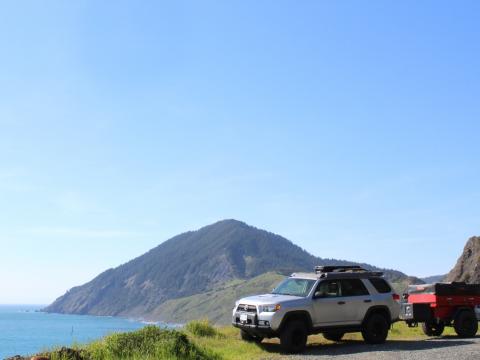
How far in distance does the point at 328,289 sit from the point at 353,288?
99 centimetres

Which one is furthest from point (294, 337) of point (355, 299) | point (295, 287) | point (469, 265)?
point (469, 265)

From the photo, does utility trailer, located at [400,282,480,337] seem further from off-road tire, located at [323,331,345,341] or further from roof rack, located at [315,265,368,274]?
roof rack, located at [315,265,368,274]

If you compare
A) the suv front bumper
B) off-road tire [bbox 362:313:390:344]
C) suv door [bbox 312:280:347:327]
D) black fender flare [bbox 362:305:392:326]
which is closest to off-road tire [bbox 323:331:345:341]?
off-road tire [bbox 362:313:390:344]

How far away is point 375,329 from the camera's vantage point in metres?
Answer: 17.5

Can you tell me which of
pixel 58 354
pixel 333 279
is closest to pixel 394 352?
pixel 333 279

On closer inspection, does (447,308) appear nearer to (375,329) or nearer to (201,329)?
(375,329)

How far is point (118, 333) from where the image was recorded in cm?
1485

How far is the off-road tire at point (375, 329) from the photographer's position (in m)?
17.3

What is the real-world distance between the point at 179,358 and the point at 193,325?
673cm

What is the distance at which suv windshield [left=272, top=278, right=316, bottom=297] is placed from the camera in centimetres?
1677

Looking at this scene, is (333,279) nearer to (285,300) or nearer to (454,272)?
(285,300)

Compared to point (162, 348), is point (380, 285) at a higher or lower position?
higher

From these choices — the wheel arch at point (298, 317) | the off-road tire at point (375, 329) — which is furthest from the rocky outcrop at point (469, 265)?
the wheel arch at point (298, 317)

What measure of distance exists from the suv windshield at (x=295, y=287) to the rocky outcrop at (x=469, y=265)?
3578 cm
